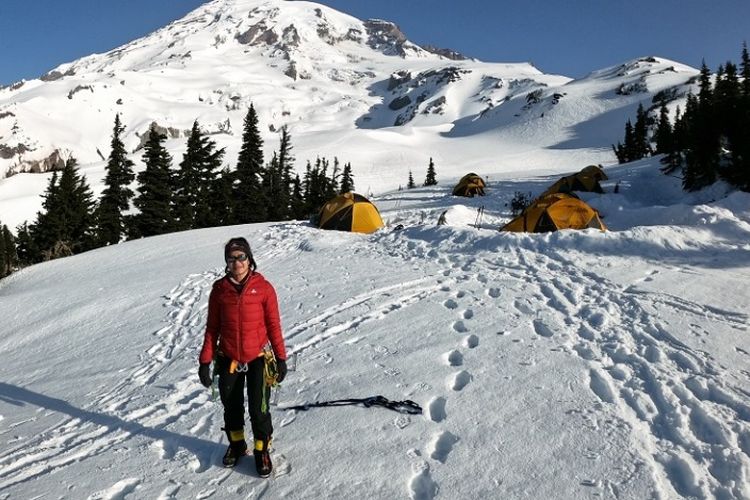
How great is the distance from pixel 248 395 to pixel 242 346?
1.50ft

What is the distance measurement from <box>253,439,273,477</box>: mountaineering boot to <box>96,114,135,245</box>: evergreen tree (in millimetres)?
31357

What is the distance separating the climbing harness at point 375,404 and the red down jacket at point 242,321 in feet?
4.42

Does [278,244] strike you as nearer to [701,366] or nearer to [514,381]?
[514,381]

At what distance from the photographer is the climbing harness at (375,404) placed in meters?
4.73

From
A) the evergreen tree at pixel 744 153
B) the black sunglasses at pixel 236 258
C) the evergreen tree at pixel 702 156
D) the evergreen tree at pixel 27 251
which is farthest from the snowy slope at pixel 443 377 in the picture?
the evergreen tree at pixel 27 251


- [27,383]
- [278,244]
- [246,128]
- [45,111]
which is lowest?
→ [27,383]

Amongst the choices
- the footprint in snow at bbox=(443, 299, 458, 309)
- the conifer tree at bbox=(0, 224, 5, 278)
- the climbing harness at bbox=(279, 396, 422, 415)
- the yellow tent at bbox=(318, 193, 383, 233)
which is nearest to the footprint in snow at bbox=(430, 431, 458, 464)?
the climbing harness at bbox=(279, 396, 422, 415)

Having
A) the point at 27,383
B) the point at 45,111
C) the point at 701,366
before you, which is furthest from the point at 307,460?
the point at 45,111

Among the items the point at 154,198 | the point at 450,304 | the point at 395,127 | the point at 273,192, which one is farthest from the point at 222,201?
the point at 395,127

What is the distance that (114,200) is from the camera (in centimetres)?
3111

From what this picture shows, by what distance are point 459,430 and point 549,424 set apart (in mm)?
916

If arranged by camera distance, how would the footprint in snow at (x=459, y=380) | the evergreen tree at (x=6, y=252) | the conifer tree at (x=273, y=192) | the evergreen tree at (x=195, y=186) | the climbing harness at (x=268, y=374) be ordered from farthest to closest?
1. the evergreen tree at (x=6, y=252)
2. the conifer tree at (x=273, y=192)
3. the evergreen tree at (x=195, y=186)
4. the footprint in snow at (x=459, y=380)
5. the climbing harness at (x=268, y=374)

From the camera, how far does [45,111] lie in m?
150

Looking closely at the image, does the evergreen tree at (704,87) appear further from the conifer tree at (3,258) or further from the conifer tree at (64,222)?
the conifer tree at (3,258)
